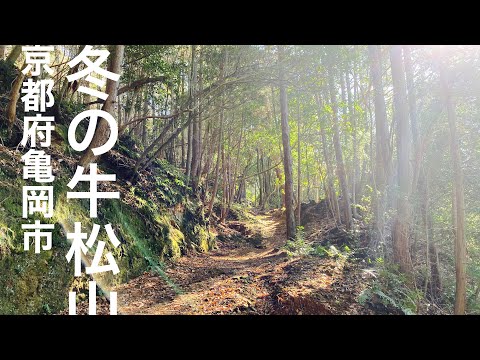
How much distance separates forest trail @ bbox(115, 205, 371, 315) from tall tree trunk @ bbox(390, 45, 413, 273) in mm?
730

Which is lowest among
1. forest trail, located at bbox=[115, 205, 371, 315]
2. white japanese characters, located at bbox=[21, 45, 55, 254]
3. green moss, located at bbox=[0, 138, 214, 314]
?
forest trail, located at bbox=[115, 205, 371, 315]

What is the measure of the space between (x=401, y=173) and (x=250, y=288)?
10.4 feet

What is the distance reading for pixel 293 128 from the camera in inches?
394

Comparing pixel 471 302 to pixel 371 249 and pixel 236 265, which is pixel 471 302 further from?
pixel 236 265

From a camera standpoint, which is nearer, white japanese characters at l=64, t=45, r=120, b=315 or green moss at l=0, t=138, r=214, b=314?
green moss at l=0, t=138, r=214, b=314

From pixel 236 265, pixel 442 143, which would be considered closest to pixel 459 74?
pixel 442 143

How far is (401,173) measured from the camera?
5102 millimetres

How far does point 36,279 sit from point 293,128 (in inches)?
330

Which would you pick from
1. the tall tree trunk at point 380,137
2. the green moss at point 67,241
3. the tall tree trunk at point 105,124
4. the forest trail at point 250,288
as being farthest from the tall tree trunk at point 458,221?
the tall tree trunk at point 105,124

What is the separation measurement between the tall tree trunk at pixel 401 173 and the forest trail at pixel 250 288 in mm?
730

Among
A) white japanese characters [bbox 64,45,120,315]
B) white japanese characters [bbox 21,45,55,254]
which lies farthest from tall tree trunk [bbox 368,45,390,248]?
white japanese characters [bbox 21,45,55,254]

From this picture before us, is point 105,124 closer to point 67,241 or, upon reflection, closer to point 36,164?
point 36,164

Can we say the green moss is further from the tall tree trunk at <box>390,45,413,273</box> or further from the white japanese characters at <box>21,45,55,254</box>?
the tall tree trunk at <box>390,45,413,273</box>

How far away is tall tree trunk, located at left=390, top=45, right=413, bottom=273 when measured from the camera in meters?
4.86
